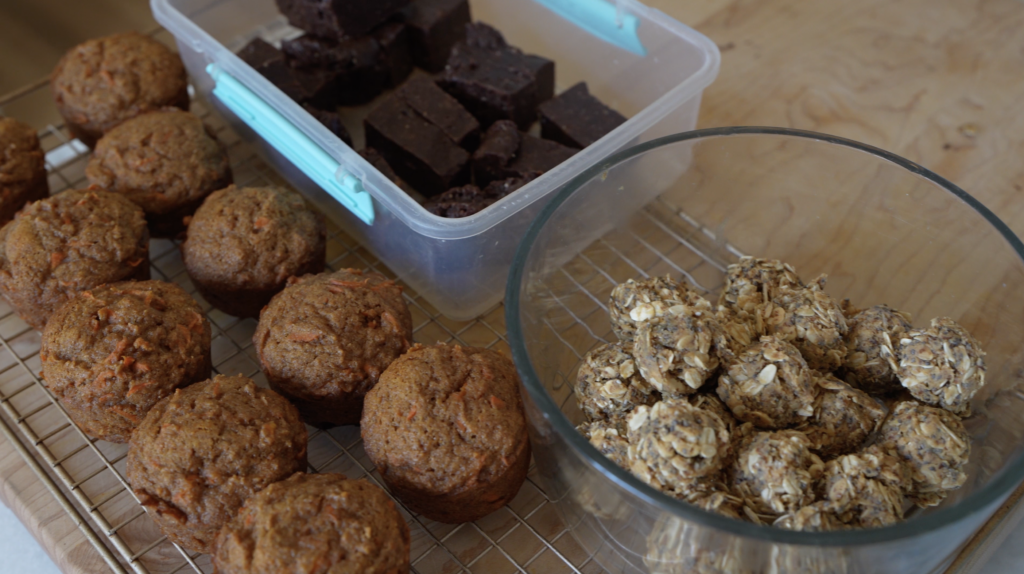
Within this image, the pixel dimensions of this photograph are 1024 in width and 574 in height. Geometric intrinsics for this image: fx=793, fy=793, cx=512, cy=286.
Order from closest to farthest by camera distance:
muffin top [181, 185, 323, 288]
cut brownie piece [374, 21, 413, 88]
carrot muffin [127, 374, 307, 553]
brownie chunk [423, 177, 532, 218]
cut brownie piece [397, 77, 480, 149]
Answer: carrot muffin [127, 374, 307, 553], muffin top [181, 185, 323, 288], brownie chunk [423, 177, 532, 218], cut brownie piece [397, 77, 480, 149], cut brownie piece [374, 21, 413, 88]

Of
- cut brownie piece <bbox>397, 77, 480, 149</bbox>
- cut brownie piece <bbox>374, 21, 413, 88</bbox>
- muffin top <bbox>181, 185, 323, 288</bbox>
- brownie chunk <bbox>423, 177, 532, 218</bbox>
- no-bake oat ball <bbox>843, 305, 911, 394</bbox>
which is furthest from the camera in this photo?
cut brownie piece <bbox>374, 21, 413, 88</bbox>

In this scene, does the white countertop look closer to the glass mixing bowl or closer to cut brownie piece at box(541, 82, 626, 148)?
the glass mixing bowl

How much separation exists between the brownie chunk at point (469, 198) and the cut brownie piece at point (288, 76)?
615 mm

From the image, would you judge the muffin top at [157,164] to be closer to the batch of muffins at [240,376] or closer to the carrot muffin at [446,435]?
the batch of muffins at [240,376]

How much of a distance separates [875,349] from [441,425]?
2.94 feet

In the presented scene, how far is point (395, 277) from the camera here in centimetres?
222

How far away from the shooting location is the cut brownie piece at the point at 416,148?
2213 millimetres

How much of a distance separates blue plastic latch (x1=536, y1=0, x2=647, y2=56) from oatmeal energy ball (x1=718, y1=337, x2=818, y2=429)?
118 centimetres

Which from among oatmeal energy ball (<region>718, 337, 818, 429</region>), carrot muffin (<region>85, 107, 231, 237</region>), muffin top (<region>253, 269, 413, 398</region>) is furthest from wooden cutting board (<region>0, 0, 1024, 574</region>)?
carrot muffin (<region>85, 107, 231, 237</region>)

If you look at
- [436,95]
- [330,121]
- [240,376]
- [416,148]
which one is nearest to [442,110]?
[436,95]

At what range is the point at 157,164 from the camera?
2047mm

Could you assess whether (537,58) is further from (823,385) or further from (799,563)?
(799,563)

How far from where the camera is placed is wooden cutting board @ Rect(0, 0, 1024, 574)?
2410mm

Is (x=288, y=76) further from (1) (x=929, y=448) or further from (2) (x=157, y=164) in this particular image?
(1) (x=929, y=448)
